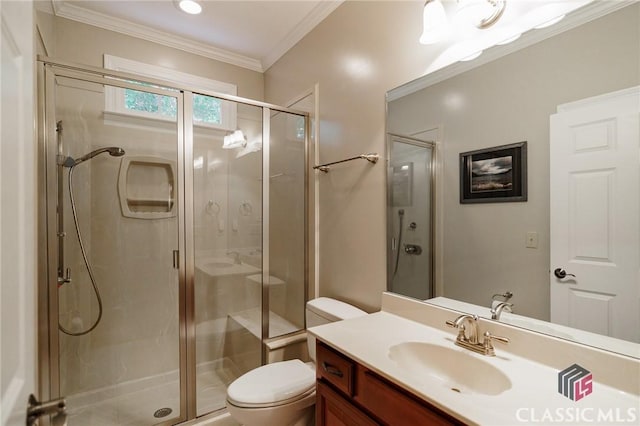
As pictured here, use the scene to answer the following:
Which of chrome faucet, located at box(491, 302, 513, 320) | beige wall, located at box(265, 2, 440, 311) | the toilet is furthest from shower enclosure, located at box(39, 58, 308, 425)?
chrome faucet, located at box(491, 302, 513, 320)

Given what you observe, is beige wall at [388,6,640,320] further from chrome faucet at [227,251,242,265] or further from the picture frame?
chrome faucet at [227,251,242,265]

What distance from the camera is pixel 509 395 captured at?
858mm

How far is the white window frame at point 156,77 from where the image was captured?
1.83m

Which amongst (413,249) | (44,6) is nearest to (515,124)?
(413,249)

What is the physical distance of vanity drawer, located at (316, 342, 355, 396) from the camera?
44.3 inches

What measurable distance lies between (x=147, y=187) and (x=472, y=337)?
2037 mm

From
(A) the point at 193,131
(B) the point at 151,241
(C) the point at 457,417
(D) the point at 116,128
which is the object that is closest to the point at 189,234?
(B) the point at 151,241

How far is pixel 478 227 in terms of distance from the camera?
1272 millimetres

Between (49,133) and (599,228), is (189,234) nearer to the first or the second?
(49,133)

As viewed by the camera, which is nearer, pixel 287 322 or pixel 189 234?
pixel 189 234

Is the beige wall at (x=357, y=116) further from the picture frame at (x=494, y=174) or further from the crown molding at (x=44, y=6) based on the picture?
the crown molding at (x=44, y=6)

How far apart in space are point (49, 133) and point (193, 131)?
72 centimetres

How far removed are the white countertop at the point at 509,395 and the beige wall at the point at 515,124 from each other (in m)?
0.22

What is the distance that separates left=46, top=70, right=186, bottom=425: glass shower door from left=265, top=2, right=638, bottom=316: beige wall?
1.00 meters
